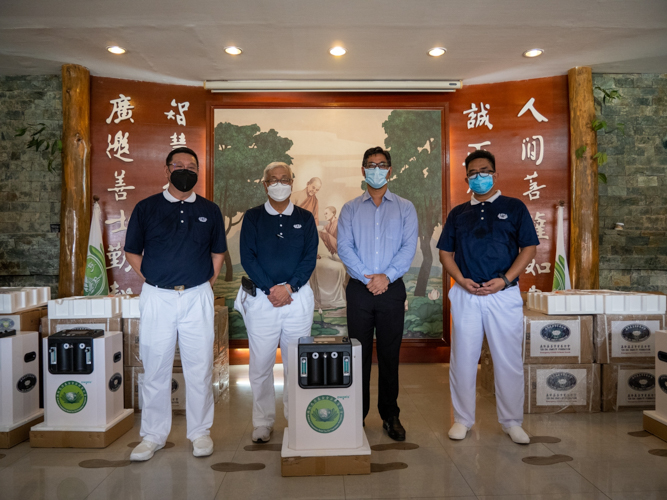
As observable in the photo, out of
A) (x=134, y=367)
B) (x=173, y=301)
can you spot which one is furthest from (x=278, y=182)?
(x=134, y=367)

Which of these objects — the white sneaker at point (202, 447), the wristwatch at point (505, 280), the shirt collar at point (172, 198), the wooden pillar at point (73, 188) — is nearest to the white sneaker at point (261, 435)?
the white sneaker at point (202, 447)

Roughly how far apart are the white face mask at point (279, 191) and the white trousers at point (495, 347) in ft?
4.32

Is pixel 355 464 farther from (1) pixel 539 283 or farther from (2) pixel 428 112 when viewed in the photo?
(2) pixel 428 112

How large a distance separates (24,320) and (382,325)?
266 centimetres

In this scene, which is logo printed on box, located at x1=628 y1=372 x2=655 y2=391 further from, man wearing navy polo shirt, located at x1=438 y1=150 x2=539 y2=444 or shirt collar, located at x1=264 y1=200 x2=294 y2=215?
shirt collar, located at x1=264 y1=200 x2=294 y2=215

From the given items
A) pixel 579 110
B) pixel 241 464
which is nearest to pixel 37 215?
pixel 241 464

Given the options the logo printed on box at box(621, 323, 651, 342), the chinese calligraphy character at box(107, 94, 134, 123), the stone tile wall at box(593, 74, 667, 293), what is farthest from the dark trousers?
the chinese calligraphy character at box(107, 94, 134, 123)

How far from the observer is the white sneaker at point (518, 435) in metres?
2.98

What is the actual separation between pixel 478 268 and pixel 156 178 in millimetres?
3936

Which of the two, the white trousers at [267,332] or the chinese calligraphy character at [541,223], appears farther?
the chinese calligraphy character at [541,223]

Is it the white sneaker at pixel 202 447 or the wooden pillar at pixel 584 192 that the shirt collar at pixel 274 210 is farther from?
the wooden pillar at pixel 584 192

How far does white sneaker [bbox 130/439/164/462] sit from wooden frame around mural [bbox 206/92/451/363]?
2648 mm

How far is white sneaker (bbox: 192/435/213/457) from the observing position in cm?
280

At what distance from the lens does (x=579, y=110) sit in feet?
17.3
